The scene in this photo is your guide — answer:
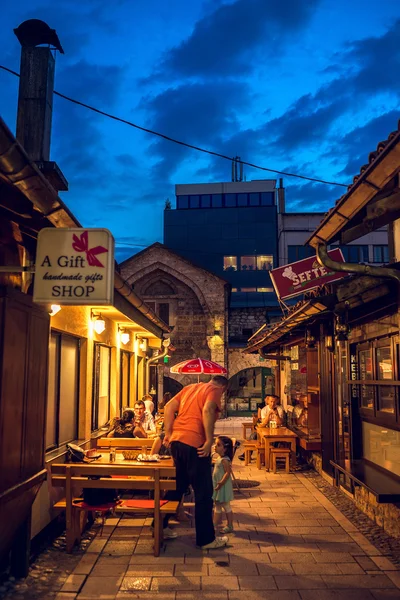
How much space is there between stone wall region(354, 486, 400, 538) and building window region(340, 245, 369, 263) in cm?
2576

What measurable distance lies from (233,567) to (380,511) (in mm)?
2367

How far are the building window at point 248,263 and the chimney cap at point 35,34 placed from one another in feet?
88.7

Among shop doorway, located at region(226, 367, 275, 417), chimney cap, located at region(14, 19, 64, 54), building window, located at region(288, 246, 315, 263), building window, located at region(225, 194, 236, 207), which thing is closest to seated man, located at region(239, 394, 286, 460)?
chimney cap, located at region(14, 19, 64, 54)

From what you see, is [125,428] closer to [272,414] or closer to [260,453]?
[260,453]

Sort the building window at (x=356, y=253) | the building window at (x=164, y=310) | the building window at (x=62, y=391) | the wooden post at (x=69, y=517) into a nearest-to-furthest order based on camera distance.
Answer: the wooden post at (x=69, y=517)
the building window at (x=62, y=391)
the building window at (x=164, y=310)
the building window at (x=356, y=253)

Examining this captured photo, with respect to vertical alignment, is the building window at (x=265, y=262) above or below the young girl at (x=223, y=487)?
above

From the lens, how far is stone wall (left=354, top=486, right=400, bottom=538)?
6.14 meters

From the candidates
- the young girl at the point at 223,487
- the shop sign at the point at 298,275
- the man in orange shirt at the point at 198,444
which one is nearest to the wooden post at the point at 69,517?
the man in orange shirt at the point at 198,444

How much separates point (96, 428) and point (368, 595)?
6.80 m

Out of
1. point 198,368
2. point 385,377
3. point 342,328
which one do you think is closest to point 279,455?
point 198,368

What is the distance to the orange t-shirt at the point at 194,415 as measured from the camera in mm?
6156

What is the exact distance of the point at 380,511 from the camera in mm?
6688

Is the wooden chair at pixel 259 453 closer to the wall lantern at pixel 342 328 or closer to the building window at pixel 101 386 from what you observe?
the building window at pixel 101 386

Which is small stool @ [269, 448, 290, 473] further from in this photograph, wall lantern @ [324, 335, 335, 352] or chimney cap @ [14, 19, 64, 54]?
chimney cap @ [14, 19, 64, 54]
